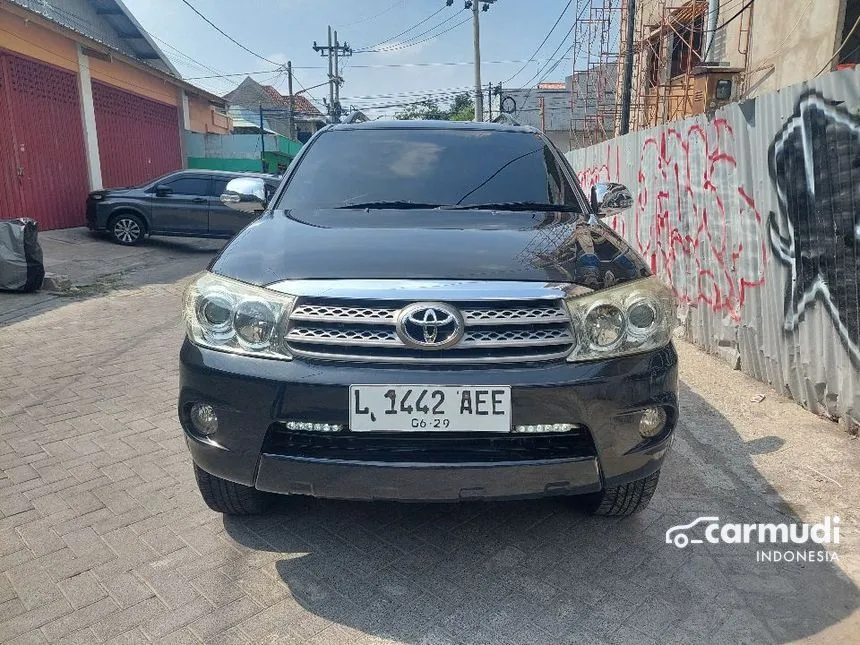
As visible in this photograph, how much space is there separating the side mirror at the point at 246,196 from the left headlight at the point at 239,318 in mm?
1421

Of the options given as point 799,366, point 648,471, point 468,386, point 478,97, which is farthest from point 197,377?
point 478,97

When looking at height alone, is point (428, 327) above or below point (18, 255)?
above

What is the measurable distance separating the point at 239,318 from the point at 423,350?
0.65 metres

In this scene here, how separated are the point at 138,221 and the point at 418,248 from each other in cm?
1170

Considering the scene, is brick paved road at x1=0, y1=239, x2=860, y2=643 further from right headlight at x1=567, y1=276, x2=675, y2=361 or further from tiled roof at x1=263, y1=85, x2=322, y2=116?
tiled roof at x1=263, y1=85, x2=322, y2=116

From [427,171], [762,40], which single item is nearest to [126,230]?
[427,171]

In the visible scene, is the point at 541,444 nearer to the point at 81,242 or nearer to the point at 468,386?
the point at 468,386

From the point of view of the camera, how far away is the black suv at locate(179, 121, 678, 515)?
6.96 feet

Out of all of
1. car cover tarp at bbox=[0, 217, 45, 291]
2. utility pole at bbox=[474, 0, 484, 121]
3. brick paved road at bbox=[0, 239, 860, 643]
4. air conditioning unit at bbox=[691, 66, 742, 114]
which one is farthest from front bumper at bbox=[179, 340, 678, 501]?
utility pole at bbox=[474, 0, 484, 121]

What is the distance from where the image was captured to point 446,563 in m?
2.54

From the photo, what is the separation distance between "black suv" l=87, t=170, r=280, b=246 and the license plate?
11.1 meters

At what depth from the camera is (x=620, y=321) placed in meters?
2.29

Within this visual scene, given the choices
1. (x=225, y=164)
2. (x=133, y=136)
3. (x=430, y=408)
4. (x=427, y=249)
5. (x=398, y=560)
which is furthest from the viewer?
(x=225, y=164)

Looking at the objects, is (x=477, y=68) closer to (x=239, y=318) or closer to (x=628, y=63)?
(x=628, y=63)
